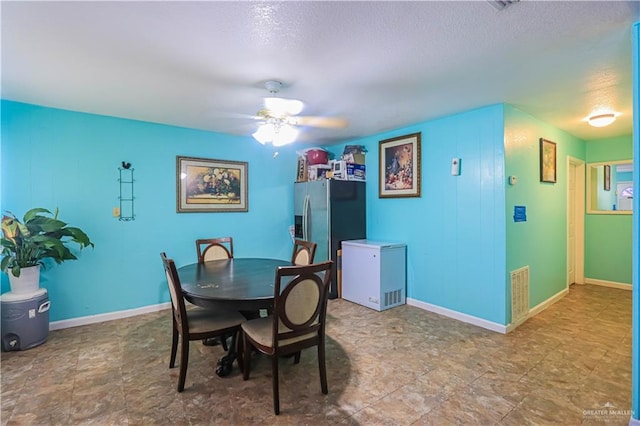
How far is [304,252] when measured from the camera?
313cm

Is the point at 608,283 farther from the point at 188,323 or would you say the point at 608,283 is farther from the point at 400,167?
the point at 188,323

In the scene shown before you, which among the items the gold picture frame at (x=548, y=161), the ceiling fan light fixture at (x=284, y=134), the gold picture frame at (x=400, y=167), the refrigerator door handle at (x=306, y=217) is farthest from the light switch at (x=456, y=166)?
the refrigerator door handle at (x=306, y=217)

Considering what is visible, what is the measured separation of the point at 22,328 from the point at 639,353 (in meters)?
4.59

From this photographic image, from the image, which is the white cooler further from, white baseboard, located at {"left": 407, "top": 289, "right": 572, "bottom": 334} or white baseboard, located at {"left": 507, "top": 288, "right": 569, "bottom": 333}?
white baseboard, located at {"left": 507, "top": 288, "right": 569, "bottom": 333}

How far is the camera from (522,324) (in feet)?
11.0

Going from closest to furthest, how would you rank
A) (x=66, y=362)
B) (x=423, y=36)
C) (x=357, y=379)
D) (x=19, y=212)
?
(x=423, y=36) → (x=357, y=379) → (x=66, y=362) → (x=19, y=212)

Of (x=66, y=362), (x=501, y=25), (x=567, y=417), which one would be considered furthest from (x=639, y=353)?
(x=66, y=362)

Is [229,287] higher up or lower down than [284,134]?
lower down

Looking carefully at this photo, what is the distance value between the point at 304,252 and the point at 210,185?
1851 millimetres

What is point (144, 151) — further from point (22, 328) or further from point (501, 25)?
point (501, 25)

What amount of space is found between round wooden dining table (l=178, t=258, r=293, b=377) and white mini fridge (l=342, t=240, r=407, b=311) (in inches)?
52.1

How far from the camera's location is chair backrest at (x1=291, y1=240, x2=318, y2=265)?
293 centimetres

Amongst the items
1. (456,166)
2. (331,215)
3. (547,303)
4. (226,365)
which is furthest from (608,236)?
(226,365)

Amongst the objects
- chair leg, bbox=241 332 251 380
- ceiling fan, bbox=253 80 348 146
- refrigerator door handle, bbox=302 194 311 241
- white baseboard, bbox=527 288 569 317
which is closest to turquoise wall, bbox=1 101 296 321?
refrigerator door handle, bbox=302 194 311 241
